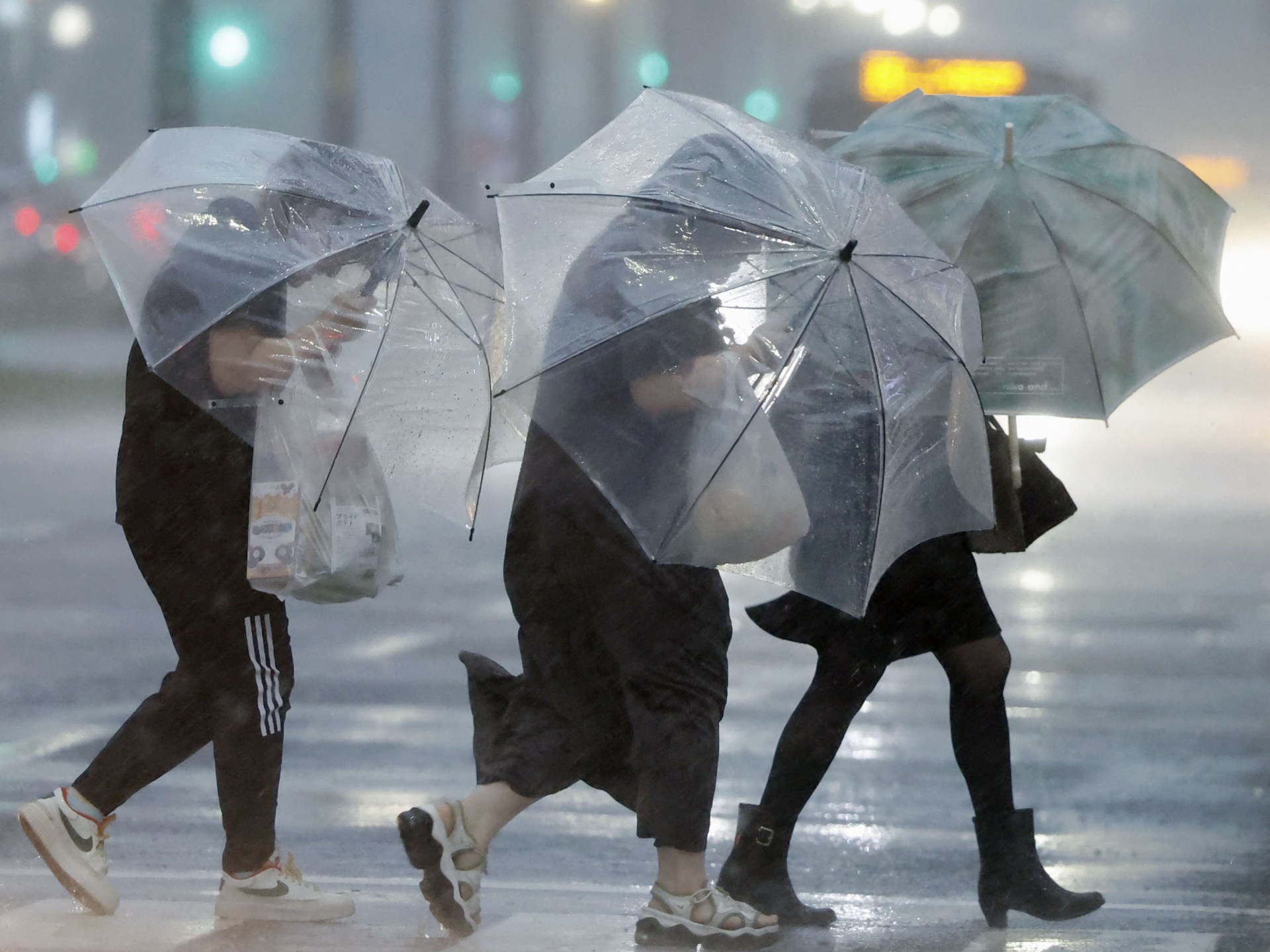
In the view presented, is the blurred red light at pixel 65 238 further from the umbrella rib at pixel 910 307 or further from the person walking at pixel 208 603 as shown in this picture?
the umbrella rib at pixel 910 307

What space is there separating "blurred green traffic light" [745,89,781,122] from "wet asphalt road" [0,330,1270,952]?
3.61 metres

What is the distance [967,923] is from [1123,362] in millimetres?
1444

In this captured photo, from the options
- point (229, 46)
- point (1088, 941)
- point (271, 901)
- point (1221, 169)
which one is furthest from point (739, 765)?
point (1221, 169)

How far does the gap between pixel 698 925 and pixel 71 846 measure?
56.5 inches

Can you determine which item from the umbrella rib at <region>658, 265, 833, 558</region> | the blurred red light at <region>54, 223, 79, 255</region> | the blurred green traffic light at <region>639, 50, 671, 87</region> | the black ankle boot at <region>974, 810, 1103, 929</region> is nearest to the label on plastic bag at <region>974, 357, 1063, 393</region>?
the umbrella rib at <region>658, 265, 833, 558</region>

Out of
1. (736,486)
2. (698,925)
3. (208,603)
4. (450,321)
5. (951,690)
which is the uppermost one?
(450,321)

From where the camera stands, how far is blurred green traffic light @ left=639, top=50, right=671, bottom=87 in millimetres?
12789

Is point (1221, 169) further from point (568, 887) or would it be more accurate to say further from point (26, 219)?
point (26, 219)

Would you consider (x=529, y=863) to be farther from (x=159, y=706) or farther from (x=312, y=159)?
(x=312, y=159)

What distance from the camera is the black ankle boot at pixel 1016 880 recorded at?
396cm

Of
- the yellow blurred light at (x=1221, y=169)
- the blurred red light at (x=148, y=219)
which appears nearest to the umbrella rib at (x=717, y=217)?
the blurred red light at (x=148, y=219)

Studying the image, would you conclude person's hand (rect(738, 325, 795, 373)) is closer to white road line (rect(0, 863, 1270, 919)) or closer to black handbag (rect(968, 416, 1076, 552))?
black handbag (rect(968, 416, 1076, 552))

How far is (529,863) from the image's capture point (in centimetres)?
494

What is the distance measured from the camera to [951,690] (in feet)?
13.2
